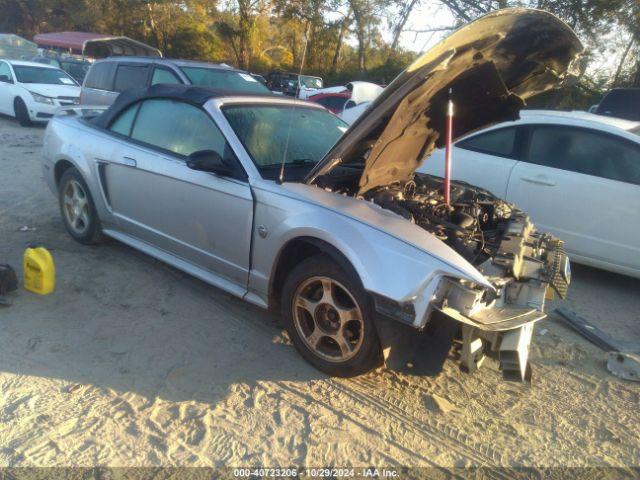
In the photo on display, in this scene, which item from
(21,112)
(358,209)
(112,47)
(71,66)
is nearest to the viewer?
(358,209)

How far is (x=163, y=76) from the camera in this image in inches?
343

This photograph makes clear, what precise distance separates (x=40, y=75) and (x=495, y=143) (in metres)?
12.3

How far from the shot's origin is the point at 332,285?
312cm

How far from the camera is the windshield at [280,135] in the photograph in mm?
3721

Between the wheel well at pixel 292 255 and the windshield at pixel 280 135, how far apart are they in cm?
54

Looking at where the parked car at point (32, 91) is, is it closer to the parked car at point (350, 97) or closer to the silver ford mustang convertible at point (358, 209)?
the parked car at point (350, 97)

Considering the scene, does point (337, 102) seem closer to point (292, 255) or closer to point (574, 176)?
point (574, 176)

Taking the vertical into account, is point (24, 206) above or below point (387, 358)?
below

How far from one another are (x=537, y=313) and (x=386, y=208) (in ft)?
3.68

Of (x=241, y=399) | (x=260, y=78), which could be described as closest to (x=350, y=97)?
(x=260, y=78)

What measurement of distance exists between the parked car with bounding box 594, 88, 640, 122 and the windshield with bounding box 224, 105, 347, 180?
225 inches

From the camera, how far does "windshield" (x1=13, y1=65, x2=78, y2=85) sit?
13.0 metres

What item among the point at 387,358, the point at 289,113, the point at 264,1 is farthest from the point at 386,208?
the point at 264,1

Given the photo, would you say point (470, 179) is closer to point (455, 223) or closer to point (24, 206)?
point (455, 223)
